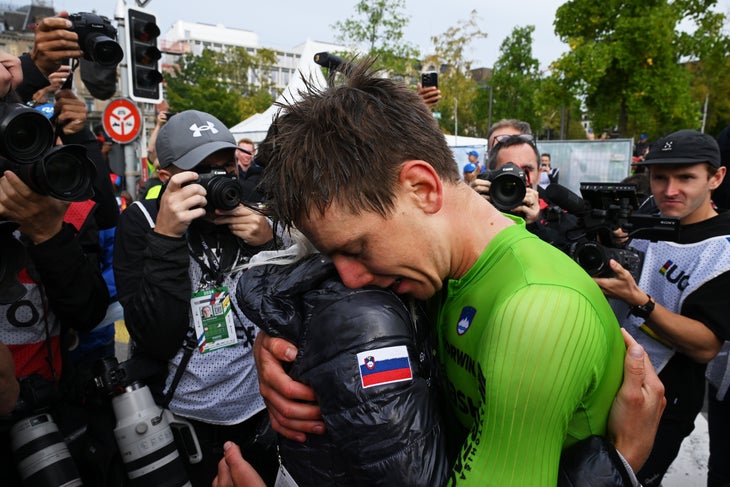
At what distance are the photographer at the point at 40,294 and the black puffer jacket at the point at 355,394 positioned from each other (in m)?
1.43

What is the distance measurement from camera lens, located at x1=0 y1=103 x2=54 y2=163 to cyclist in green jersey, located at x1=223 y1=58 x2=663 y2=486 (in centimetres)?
107

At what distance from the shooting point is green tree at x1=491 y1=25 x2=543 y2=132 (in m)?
30.2

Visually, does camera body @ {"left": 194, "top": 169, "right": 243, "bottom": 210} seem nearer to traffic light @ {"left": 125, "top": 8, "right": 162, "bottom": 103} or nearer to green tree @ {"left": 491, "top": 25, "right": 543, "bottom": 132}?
traffic light @ {"left": 125, "top": 8, "right": 162, "bottom": 103}

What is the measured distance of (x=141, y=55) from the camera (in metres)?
6.65

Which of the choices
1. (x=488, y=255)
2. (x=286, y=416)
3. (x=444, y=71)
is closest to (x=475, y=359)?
(x=488, y=255)

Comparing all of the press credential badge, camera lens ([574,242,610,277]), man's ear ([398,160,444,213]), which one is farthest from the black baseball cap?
the press credential badge

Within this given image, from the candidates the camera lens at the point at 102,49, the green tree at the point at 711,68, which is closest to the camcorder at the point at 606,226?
the camera lens at the point at 102,49

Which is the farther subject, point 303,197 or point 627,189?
point 627,189

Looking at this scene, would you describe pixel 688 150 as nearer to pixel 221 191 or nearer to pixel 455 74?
pixel 221 191

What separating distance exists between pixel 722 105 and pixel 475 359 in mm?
36842

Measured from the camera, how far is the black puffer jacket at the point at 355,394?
Result: 1.07 m

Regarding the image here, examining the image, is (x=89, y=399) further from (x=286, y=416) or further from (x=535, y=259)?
(x=535, y=259)

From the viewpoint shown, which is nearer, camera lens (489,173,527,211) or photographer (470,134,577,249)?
camera lens (489,173,527,211)

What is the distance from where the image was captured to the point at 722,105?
29.9 m
